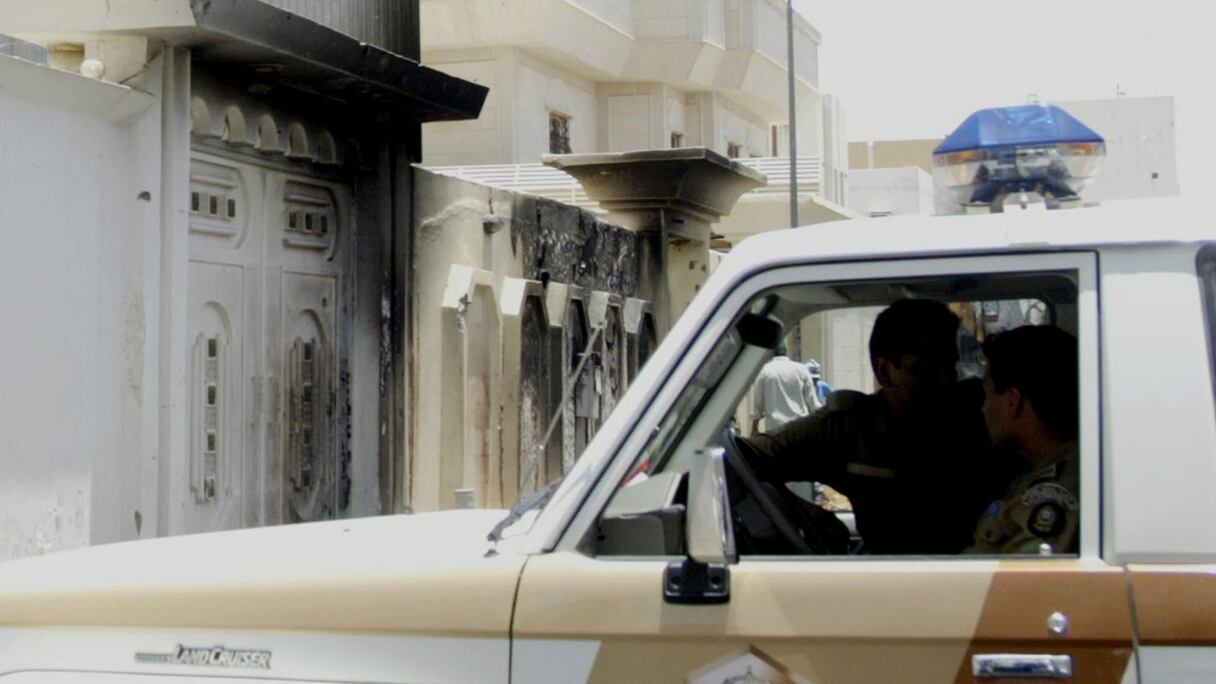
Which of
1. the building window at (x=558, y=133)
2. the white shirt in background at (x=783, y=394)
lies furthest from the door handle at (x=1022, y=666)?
the building window at (x=558, y=133)

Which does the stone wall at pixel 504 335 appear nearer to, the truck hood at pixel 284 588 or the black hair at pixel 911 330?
the black hair at pixel 911 330

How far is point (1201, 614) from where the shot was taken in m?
2.63

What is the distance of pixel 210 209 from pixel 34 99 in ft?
4.21

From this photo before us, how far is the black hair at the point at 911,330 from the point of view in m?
3.71

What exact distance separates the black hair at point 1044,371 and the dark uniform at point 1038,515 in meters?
0.07

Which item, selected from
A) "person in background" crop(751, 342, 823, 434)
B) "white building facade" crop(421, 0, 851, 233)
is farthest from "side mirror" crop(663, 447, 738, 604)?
"white building facade" crop(421, 0, 851, 233)

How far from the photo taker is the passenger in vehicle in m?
3.04

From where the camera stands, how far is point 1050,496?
3.09 m

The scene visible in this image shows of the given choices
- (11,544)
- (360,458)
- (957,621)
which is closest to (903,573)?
(957,621)

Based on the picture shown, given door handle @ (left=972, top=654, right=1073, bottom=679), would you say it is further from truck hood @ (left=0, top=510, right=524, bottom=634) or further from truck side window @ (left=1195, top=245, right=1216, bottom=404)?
truck hood @ (left=0, top=510, right=524, bottom=634)

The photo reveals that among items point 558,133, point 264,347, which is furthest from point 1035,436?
point 558,133

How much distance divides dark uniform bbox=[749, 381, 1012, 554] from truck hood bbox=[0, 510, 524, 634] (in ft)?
3.27

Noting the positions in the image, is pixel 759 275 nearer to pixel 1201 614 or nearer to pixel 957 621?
pixel 957 621

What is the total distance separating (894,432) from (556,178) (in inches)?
666
